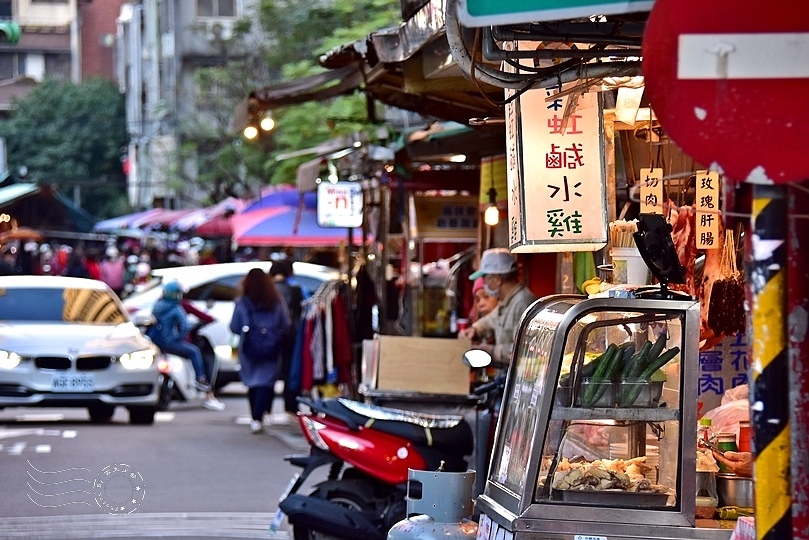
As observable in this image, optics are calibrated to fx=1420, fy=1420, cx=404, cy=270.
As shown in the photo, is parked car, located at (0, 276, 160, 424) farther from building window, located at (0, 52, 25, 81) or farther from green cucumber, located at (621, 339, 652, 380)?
building window, located at (0, 52, 25, 81)

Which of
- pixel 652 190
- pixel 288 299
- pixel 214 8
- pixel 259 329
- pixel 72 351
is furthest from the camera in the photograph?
pixel 214 8

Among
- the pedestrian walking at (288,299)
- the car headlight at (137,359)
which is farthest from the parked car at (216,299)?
the car headlight at (137,359)

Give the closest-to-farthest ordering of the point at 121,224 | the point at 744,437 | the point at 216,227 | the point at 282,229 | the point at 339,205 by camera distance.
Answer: the point at 744,437, the point at 339,205, the point at 282,229, the point at 216,227, the point at 121,224

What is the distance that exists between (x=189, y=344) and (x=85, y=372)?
3684 mm

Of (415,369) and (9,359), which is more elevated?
(415,369)

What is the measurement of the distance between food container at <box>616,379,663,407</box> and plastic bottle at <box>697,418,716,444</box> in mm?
667

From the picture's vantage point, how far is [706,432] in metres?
6.23

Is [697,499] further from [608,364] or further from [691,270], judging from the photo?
[691,270]

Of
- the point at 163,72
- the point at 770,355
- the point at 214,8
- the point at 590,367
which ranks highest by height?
the point at 214,8

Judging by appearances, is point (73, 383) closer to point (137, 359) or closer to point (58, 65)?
point (137, 359)

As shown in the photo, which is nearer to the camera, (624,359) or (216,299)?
(624,359)

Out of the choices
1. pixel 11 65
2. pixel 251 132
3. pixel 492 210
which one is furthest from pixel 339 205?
pixel 11 65

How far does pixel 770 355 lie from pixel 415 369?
6.73 m

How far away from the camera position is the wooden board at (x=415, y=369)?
10180 mm
